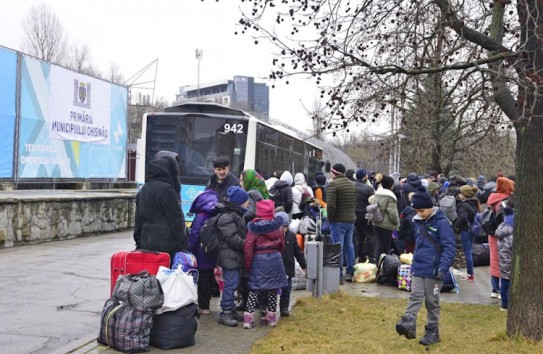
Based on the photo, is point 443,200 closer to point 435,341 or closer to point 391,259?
point 391,259

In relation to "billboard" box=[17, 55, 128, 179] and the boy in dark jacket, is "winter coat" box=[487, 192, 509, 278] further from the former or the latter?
"billboard" box=[17, 55, 128, 179]

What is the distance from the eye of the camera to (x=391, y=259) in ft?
34.4

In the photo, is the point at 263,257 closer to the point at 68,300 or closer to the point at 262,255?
the point at 262,255

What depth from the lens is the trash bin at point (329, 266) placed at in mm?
9102


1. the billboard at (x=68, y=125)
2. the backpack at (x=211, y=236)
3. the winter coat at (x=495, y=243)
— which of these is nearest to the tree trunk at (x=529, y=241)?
the winter coat at (x=495, y=243)

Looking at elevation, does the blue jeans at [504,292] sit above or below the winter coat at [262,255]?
below

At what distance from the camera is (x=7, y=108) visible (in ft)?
63.8

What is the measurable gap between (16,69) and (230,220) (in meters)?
14.7

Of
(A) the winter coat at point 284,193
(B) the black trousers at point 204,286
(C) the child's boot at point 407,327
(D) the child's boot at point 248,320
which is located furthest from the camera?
(A) the winter coat at point 284,193

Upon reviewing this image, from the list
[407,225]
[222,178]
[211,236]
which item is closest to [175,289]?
[211,236]

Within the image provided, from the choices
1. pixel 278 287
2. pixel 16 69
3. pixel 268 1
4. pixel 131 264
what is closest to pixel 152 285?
pixel 131 264

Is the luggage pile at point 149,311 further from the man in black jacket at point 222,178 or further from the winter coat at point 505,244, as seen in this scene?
the winter coat at point 505,244

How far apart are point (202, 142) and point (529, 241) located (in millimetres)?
10022

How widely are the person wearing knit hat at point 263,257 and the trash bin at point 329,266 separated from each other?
1878 mm
